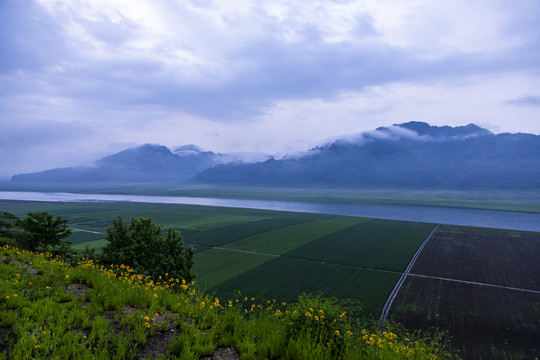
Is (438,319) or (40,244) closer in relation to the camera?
(40,244)

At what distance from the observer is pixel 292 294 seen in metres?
30.7

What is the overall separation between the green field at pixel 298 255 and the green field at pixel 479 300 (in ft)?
9.92

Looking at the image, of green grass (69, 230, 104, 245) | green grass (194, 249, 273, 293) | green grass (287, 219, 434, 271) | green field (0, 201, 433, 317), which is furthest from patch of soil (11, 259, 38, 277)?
green grass (69, 230, 104, 245)

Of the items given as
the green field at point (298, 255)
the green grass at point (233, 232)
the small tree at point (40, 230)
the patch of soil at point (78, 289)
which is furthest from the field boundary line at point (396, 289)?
the green grass at point (233, 232)

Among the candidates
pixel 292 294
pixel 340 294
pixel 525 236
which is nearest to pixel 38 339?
pixel 292 294

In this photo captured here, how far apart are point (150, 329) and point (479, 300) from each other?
34107 mm

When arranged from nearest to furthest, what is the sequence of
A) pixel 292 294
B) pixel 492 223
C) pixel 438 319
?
pixel 438 319, pixel 292 294, pixel 492 223

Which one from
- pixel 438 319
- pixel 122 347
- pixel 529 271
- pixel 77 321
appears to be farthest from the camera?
pixel 529 271

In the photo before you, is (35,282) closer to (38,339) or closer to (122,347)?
(38,339)

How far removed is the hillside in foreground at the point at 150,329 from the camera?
254 inches

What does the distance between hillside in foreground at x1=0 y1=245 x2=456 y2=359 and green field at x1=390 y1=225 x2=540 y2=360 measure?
18640 mm

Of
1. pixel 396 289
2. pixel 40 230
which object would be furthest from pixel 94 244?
pixel 396 289

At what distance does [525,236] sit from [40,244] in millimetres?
88006

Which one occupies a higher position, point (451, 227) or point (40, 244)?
point (40, 244)
